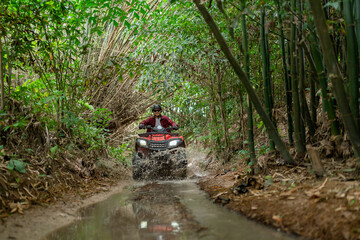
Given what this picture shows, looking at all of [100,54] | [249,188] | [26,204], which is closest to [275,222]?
[249,188]

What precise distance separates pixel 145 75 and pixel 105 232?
3.67 meters

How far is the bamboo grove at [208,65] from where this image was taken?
264 centimetres

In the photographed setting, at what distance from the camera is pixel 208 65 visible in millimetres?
6574

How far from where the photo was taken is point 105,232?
2104mm

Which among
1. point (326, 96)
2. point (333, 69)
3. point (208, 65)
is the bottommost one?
point (326, 96)

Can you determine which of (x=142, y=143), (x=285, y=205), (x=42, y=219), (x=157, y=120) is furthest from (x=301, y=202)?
(x=157, y=120)

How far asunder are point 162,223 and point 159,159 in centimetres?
366

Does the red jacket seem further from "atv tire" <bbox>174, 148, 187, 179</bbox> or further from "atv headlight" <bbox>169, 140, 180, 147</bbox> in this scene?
"atv tire" <bbox>174, 148, 187, 179</bbox>

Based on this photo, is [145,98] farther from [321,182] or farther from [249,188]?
[321,182]

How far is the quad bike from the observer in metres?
5.81

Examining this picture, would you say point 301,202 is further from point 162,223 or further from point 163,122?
point 163,122

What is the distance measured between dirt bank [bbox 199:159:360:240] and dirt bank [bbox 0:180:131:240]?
1.37 meters

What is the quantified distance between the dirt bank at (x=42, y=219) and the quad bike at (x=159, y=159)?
7.95 feet

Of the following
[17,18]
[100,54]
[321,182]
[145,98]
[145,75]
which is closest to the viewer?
[321,182]
